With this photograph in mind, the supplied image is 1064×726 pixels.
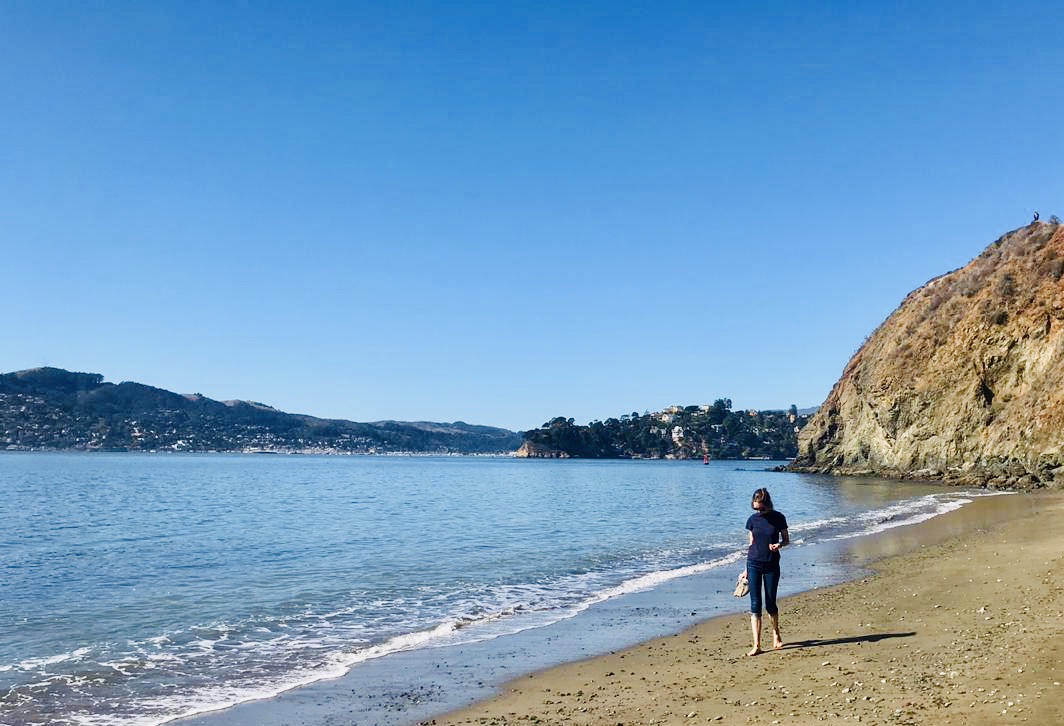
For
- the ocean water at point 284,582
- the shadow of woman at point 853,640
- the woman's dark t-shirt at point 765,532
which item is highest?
the woman's dark t-shirt at point 765,532

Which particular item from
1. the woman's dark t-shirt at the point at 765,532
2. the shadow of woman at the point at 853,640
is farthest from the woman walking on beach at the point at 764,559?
the shadow of woman at the point at 853,640

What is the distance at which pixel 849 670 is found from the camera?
9734 millimetres

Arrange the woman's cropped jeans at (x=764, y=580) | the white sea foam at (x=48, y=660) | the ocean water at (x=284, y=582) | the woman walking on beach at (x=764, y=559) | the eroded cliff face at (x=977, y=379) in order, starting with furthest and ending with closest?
1. the eroded cliff face at (x=977, y=379)
2. the white sea foam at (x=48, y=660)
3. the ocean water at (x=284, y=582)
4. the woman's cropped jeans at (x=764, y=580)
5. the woman walking on beach at (x=764, y=559)

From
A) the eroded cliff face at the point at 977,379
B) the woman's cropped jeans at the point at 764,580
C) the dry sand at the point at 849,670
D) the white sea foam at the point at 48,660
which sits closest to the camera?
the dry sand at the point at 849,670

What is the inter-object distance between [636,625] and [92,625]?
1078cm

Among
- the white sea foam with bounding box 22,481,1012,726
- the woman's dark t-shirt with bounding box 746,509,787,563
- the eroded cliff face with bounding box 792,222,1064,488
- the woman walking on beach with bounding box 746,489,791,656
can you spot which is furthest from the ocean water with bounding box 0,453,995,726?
the eroded cliff face with bounding box 792,222,1064,488

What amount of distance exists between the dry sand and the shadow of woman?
0.03 metres

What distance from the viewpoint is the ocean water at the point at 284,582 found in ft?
39.8

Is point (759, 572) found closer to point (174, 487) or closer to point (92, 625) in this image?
point (92, 625)

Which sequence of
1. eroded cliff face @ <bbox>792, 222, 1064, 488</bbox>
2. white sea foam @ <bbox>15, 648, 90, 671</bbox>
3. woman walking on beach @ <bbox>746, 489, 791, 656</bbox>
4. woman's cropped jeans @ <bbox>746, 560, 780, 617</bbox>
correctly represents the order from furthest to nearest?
eroded cliff face @ <bbox>792, 222, 1064, 488</bbox>
white sea foam @ <bbox>15, 648, 90, 671</bbox>
woman's cropped jeans @ <bbox>746, 560, 780, 617</bbox>
woman walking on beach @ <bbox>746, 489, 791, 656</bbox>

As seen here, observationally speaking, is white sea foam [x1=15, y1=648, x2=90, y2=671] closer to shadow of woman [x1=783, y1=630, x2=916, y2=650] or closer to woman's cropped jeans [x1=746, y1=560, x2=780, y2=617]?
woman's cropped jeans [x1=746, y1=560, x2=780, y2=617]

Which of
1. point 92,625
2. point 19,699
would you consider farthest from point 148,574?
point 19,699

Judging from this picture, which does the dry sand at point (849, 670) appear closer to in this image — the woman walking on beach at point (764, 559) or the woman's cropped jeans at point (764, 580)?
the woman walking on beach at point (764, 559)

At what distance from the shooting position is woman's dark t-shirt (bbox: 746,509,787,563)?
37.7 feet
